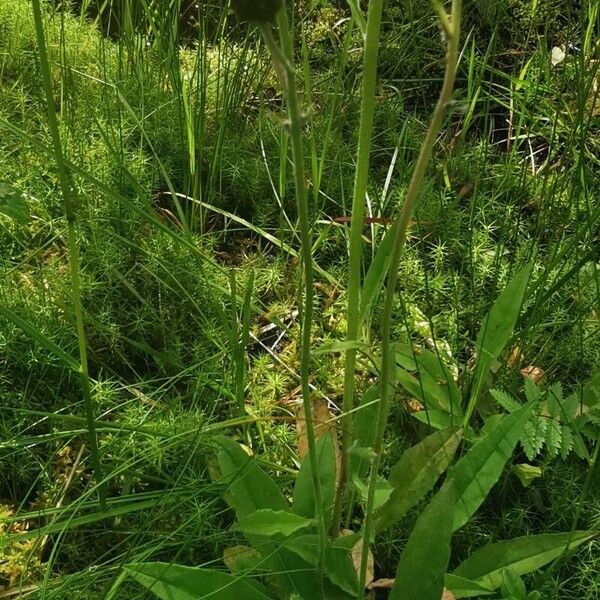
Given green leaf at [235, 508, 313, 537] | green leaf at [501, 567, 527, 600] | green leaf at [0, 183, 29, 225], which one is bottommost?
green leaf at [501, 567, 527, 600]

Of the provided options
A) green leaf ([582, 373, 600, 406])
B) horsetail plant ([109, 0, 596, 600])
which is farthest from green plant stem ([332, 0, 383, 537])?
green leaf ([582, 373, 600, 406])

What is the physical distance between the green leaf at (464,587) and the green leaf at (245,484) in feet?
0.67

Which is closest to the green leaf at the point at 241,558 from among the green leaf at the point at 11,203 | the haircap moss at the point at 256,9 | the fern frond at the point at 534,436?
the fern frond at the point at 534,436

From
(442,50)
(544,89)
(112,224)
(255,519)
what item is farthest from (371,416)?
(442,50)

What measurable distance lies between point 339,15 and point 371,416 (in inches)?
46.2

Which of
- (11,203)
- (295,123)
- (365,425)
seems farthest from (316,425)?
(295,123)

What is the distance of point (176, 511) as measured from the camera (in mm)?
1025

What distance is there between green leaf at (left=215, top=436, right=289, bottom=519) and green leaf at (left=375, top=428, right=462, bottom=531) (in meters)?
0.12

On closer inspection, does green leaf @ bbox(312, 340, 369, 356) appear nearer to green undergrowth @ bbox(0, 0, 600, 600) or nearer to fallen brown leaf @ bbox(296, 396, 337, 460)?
green undergrowth @ bbox(0, 0, 600, 600)

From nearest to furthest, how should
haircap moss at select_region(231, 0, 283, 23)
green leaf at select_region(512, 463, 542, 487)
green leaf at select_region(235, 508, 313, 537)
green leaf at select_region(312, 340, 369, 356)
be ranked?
haircap moss at select_region(231, 0, 283, 23), green leaf at select_region(312, 340, 369, 356), green leaf at select_region(235, 508, 313, 537), green leaf at select_region(512, 463, 542, 487)

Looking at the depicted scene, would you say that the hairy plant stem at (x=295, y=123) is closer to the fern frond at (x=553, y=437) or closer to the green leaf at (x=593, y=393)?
the fern frond at (x=553, y=437)

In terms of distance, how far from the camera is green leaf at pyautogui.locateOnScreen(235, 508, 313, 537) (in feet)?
2.74

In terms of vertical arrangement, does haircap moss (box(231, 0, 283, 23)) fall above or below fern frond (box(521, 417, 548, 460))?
above

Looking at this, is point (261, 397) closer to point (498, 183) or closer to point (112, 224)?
point (112, 224)
